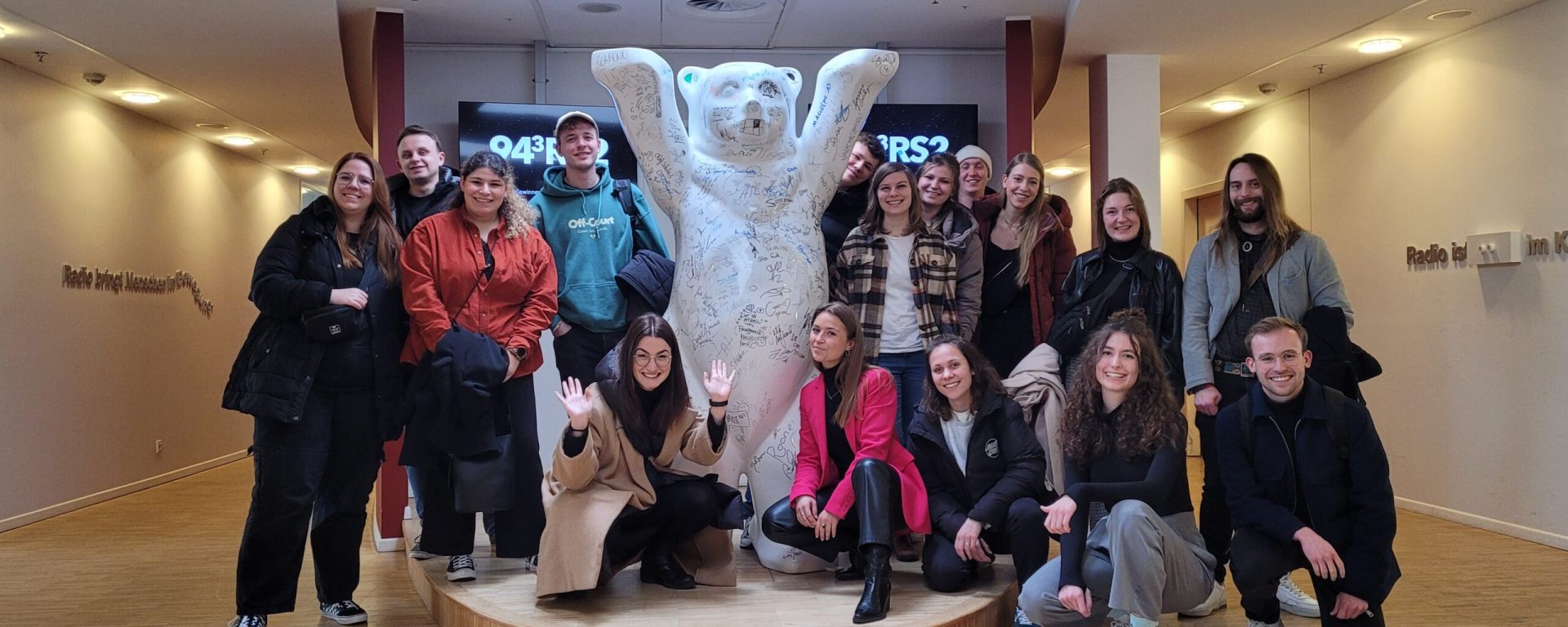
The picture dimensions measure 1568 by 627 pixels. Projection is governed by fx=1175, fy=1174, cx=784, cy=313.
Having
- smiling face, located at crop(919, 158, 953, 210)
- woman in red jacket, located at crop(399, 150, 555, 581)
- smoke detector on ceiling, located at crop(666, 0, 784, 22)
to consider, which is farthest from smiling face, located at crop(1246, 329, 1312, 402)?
smoke detector on ceiling, located at crop(666, 0, 784, 22)

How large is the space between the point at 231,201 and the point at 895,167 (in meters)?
6.96

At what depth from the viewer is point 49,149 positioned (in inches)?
242

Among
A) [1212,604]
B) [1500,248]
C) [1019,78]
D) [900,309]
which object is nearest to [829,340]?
[900,309]

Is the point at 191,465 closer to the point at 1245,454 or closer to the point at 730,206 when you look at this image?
the point at 730,206

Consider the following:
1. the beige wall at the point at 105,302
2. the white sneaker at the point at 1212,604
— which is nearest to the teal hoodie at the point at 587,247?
the white sneaker at the point at 1212,604

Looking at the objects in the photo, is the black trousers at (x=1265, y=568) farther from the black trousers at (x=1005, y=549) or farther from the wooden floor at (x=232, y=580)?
the wooden floor at (x=232, y=580)

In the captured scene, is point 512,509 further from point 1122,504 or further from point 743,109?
point 1122,504

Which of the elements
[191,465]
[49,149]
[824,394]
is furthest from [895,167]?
[191,465]

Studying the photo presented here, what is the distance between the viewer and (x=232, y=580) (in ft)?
14.5

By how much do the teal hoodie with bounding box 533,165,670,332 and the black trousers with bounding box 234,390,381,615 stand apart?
2.30ft

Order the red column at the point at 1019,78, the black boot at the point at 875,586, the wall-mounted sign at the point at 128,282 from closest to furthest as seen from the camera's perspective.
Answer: the black boot at the point at 875,586 < the red column at the point at 1019,78 < the wall-mounted sign at the point at 128,282

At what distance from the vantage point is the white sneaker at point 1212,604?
3.60 m

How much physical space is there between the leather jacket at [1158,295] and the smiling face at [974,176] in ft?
2.31

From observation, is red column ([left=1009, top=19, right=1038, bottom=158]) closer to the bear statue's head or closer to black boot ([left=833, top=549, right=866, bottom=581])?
the bear statue's head
